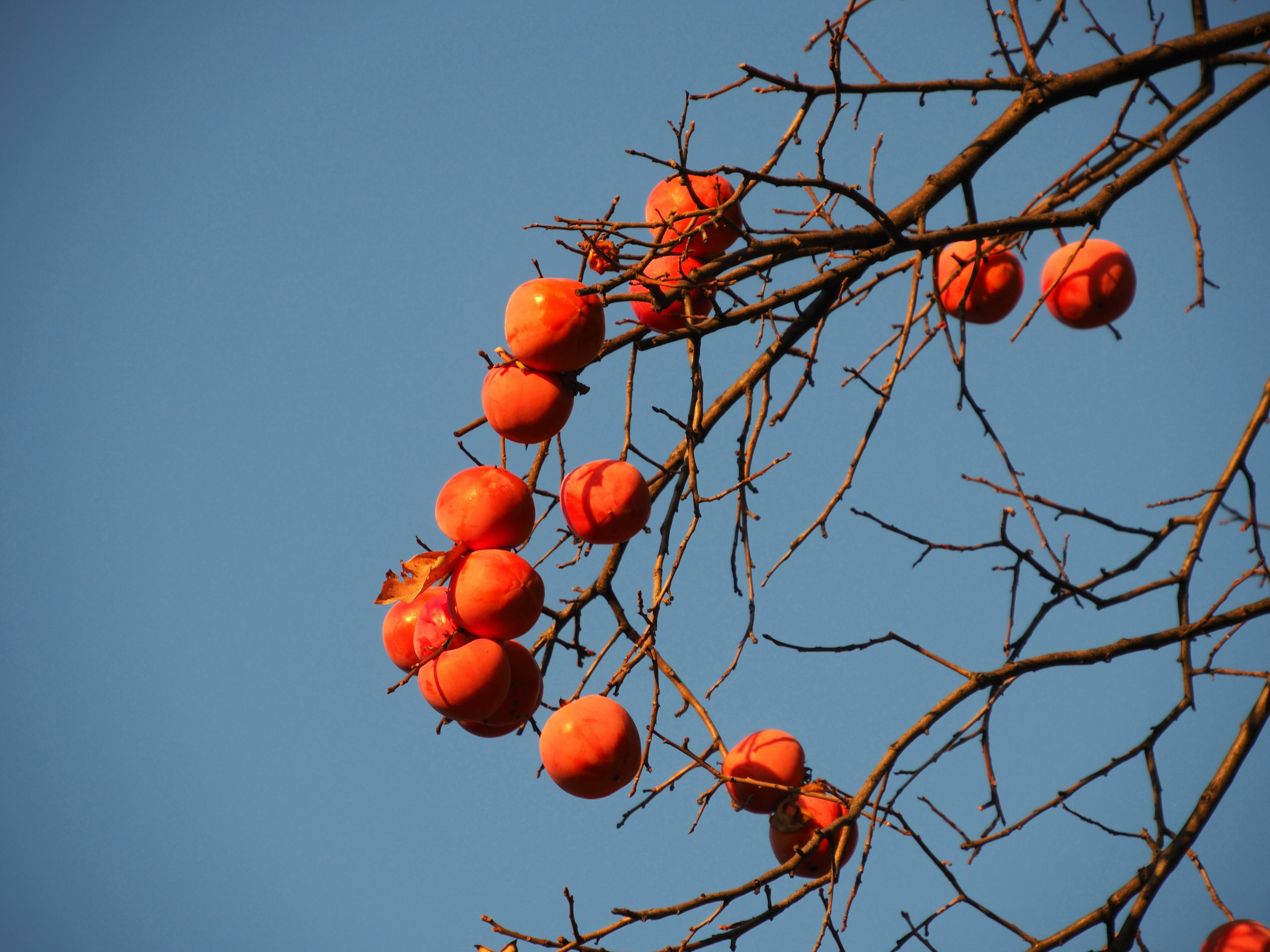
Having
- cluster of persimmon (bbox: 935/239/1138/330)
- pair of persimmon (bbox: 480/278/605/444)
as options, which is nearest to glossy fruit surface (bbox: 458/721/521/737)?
pair of persimmon (bbox: 480/278/605/444)

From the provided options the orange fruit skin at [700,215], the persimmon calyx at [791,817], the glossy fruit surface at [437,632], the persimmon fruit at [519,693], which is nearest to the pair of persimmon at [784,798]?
the persimmon calyx at [791,817]

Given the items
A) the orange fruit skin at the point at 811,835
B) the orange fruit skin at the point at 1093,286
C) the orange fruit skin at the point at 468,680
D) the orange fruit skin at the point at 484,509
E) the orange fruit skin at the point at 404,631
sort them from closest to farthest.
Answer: the orange fruit skin at the point at 468,680 < the orange fruit skin at the point at 484,509 < the orange fruit skin at the point at 404,631 < the orange fruit skin at the point at 811,835 < the orange fruit skin at the point at 1093,286

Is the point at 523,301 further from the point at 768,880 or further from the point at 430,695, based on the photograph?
the point at 768,880

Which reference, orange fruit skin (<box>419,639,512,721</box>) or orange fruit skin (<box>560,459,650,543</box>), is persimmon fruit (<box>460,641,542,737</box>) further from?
orange fruit skin (<box>560,459,650,543</box>)

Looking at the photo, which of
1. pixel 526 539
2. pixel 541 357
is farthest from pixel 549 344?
pixel 526 539

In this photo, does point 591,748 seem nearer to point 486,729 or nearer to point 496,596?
point 486,729

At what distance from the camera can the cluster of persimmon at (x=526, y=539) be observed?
1954 millimetres

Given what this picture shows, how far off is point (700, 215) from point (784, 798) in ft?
4.24

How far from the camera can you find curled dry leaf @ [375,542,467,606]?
6.75 ft

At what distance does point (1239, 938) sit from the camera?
2254 millimetres

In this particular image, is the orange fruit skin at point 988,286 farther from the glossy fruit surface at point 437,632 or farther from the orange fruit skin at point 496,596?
the glossy fruit surface at point 437,632

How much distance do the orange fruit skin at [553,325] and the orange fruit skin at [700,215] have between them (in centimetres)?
22

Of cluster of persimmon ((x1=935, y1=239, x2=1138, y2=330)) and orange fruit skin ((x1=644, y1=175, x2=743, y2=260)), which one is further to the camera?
cluster of persimmon ((x1=935, y1=239, x2=1138, y2=330))

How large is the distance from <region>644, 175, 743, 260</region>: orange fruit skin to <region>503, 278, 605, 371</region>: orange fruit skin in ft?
0.73
